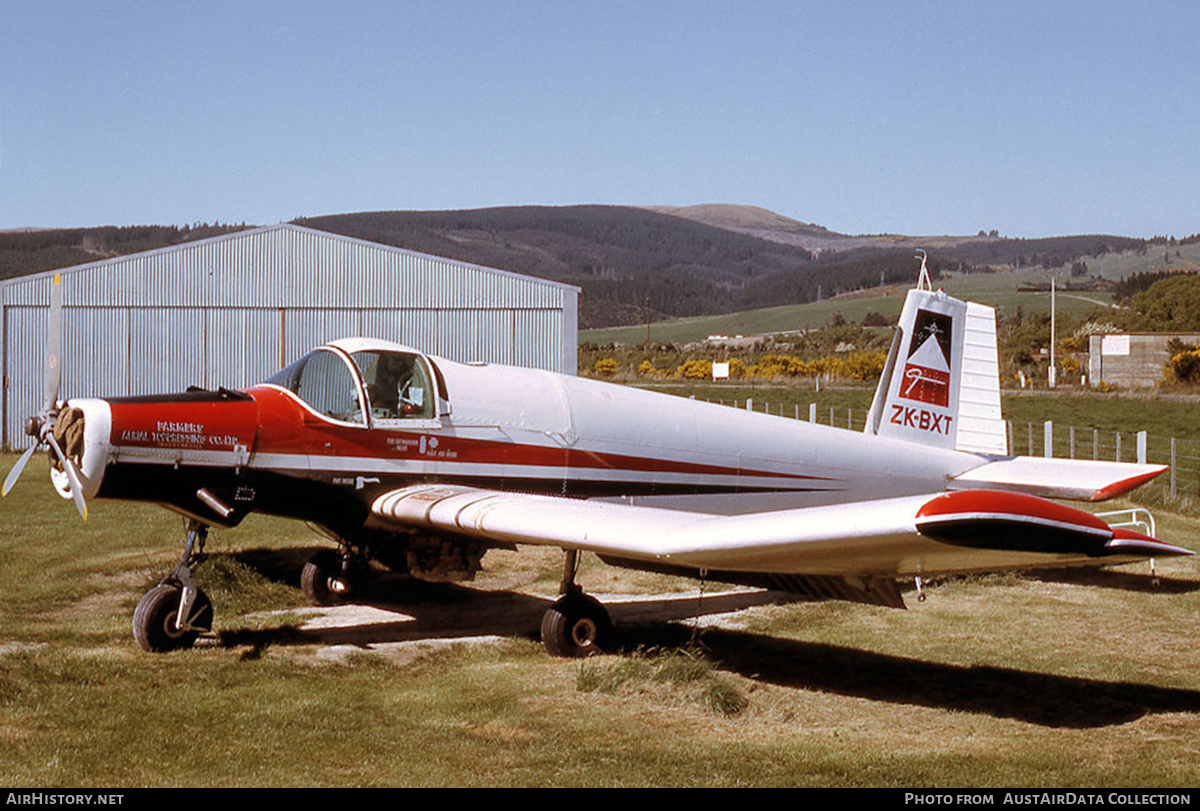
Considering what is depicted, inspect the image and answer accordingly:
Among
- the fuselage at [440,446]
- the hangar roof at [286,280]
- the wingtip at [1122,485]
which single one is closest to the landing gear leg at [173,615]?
the fuselage at [440,446]

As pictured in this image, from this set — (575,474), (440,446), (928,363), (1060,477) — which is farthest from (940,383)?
(440,446)

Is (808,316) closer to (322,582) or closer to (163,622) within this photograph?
(322,582)

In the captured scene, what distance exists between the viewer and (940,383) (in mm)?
12070

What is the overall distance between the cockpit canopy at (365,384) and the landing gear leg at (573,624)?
193 centimetres

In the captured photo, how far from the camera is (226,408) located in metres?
8.97

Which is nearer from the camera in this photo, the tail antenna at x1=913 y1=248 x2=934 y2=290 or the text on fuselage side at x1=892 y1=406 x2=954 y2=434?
the tail antenna at x1=913 y1=248 x2=934 y2=290

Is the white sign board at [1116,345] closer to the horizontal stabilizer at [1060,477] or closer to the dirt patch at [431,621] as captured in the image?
the horizontal stabilizer at [1060,477]

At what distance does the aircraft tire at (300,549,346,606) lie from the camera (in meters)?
11.1

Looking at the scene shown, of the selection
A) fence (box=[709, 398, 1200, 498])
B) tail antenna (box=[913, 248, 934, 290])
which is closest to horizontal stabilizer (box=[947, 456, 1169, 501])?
tail antenna (box=[913, 248, 934, 290])

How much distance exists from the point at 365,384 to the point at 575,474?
1979 millimetres

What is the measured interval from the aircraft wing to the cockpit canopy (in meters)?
0.84

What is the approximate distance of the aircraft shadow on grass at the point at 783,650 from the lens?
7.56 metres

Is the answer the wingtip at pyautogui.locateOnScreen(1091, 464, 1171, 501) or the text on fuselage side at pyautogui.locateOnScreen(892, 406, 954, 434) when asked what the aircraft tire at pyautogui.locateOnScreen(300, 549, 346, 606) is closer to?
the text on fuselage side at pyautogui.locateOnScreen(892, 406, 954, 434)

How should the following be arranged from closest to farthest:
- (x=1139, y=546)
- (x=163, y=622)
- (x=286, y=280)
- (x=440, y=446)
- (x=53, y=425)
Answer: (x=1139, y=546) → (x=53, y=425) → (x=163, y=622) → (x=440, y=446) → (x=286, y=280)
